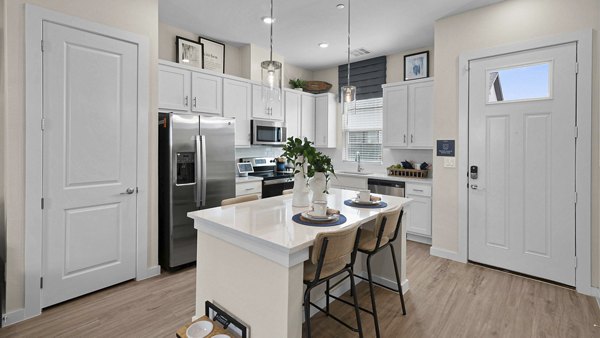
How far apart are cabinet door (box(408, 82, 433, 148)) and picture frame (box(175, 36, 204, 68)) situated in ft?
10.1

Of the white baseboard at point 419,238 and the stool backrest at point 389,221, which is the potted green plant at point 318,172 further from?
the white baseboard at point 419,238

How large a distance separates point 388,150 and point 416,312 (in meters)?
3.12

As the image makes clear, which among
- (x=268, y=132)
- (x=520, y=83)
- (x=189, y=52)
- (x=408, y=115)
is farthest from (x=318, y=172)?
(x=189, y=52)

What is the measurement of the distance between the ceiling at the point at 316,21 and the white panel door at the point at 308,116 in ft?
3.06

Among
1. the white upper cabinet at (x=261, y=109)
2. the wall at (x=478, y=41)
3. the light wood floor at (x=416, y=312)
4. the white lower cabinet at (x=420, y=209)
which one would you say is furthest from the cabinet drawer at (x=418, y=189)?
the white upper cabinet at (x=261, y=109)

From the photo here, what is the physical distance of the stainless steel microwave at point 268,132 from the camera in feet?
15.5

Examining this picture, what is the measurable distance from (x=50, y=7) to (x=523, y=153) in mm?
4492

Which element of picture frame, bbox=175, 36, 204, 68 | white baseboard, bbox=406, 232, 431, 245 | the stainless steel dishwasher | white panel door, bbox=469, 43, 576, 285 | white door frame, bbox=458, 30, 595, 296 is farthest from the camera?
the stainless steel dishwasher

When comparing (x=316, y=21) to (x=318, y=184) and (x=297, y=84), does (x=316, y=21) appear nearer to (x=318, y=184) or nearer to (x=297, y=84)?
(x=297, y=84)

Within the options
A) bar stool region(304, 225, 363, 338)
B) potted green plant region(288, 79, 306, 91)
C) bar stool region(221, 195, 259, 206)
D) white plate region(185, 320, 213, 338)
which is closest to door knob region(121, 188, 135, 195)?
bar stool region(221, 195, 259, 206)

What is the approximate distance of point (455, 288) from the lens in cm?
294

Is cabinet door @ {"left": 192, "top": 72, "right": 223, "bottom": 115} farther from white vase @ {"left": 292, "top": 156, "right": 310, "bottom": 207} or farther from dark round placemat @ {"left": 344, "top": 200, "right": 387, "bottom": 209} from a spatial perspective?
dark round placemat @ {"left": 344, "top": 200, "right": 387, "bottom": 209}

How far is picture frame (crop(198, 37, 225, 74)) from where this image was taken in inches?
174

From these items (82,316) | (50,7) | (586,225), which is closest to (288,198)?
(82,316)
